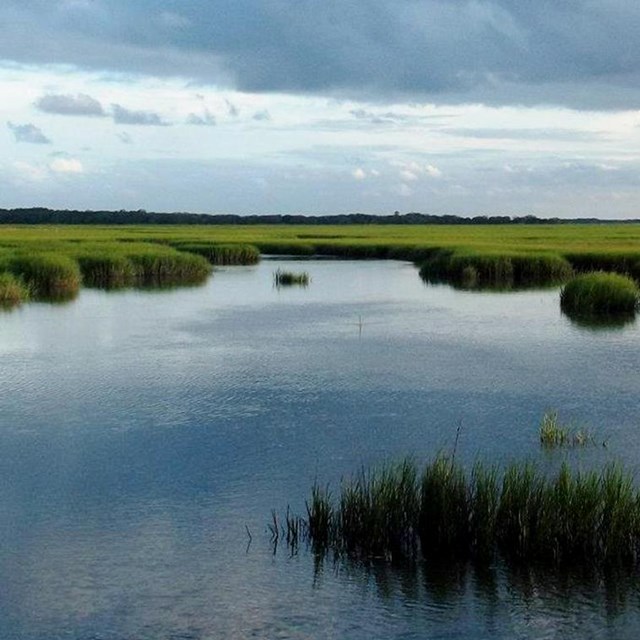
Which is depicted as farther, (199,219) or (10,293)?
(199,219)

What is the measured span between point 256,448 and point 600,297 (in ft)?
47.4

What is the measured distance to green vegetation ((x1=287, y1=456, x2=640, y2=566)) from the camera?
7.48m

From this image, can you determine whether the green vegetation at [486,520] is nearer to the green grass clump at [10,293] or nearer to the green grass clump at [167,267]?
the green grass clump at [10,293]

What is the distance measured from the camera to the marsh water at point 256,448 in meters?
6.89

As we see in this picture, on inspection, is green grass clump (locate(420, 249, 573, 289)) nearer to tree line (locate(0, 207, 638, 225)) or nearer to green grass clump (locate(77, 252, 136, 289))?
green grass clump (locate(77, 252, 136, 289))

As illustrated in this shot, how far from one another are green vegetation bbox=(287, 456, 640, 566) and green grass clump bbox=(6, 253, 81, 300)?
20.3 m

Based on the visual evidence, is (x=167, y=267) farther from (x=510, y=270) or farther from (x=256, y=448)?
(x=256, y=448)

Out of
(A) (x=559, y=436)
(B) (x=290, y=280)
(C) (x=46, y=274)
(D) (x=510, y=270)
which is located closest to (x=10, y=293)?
(C) (x=46, y=274)

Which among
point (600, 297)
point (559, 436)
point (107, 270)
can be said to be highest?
point (107, 270)

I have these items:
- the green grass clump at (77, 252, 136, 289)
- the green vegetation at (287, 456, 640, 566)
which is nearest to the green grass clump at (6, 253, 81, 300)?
the green grass clump at (77, 252, 136, 289)

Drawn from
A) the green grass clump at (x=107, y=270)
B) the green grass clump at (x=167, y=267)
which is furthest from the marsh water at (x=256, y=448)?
the green grass clump at (x=167, y=267)

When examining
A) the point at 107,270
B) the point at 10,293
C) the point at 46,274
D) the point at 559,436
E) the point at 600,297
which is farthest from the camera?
the point at 107,270

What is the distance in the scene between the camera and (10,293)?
24297mm

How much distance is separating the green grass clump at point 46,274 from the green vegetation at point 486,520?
20.3 metres
